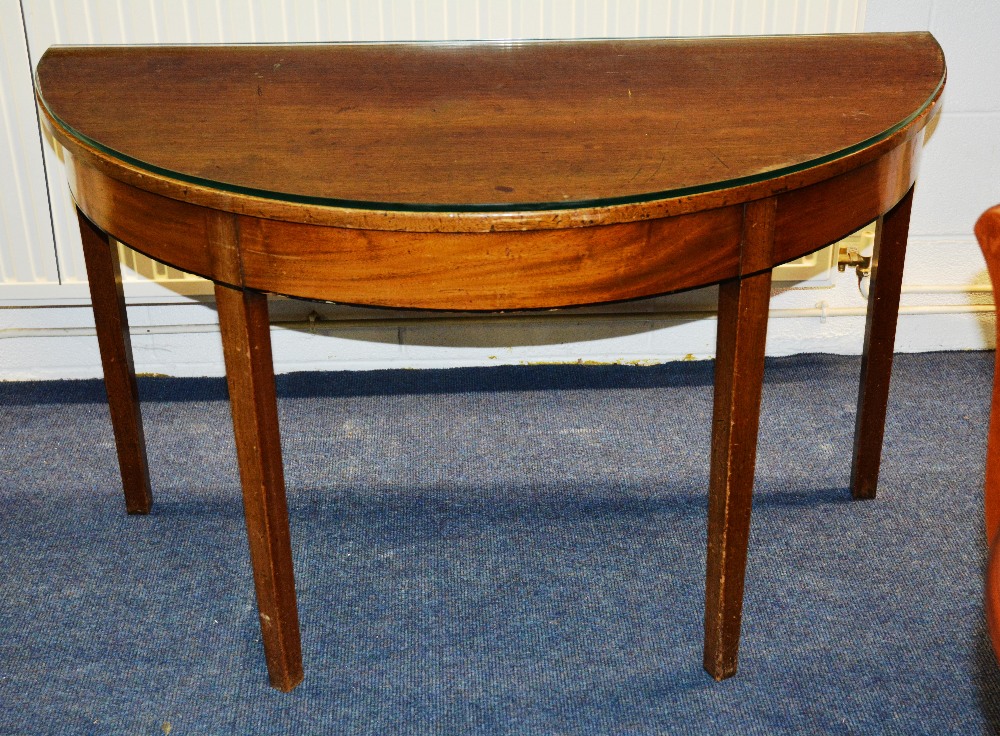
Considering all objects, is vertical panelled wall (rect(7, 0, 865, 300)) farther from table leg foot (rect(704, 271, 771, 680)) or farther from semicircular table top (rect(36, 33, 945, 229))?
table leg foot (rect(704, 271, 771, 680))

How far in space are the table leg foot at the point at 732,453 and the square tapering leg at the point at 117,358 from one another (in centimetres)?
92

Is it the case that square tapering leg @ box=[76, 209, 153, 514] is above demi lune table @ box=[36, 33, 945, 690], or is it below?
below

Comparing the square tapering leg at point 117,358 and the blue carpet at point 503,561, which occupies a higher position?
the square tapering leg at point 117,358

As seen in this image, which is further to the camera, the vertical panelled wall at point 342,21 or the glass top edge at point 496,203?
the vertical panelled wall at point 342,21

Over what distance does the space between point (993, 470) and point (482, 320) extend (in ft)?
4.50

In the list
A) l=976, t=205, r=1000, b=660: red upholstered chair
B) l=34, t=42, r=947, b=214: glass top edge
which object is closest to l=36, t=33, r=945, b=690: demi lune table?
l=34, t=42, r=947, b=214: glass top edge

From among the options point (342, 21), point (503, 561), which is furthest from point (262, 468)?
point (342, 21)

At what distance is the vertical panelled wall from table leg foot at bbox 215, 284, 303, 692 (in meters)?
0.85

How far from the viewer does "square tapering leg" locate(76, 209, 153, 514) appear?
5.45ft

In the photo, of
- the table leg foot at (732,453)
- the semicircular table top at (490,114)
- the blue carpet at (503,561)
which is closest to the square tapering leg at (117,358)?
the blue carpet at (503,561)

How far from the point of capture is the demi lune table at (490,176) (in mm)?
1098

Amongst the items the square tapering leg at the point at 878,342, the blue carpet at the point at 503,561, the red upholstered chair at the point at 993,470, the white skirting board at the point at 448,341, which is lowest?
the blue carpet at the point at 503,561

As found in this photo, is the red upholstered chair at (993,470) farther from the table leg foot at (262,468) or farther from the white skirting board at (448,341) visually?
the white skirting board at (448,341)

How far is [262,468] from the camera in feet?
4.32
